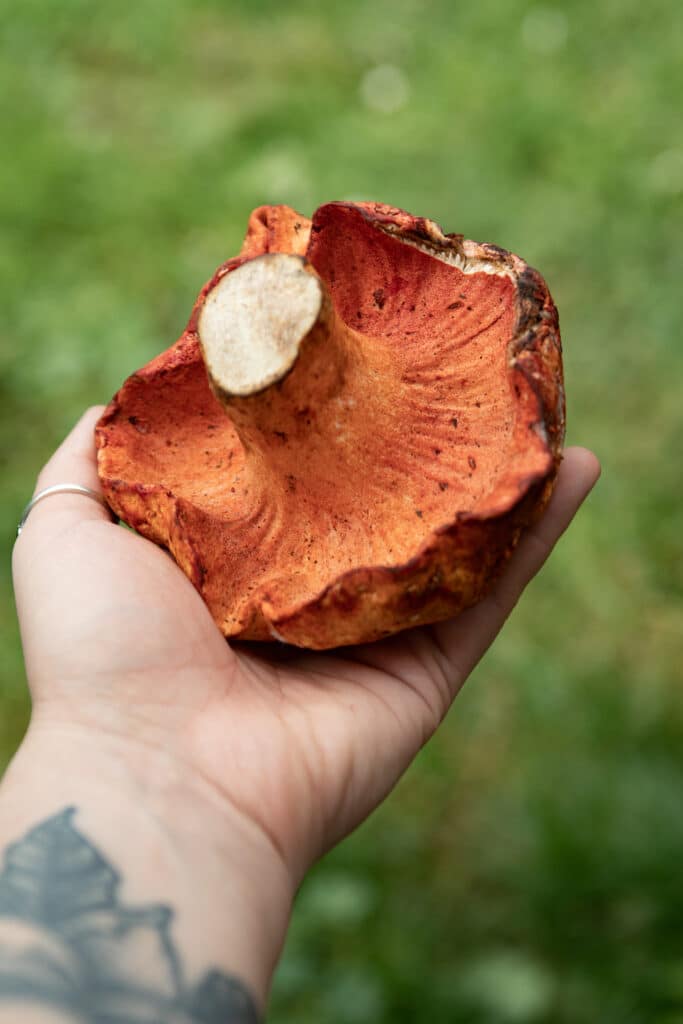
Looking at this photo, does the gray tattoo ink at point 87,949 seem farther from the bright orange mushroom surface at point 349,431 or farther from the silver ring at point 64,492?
the silver ring at point 64,492

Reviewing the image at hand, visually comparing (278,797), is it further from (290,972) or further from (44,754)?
(290,972)

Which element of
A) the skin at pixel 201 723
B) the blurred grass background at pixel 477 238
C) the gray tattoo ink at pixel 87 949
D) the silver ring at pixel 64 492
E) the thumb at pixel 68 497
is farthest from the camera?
the blurred grass background at pixel 477 238

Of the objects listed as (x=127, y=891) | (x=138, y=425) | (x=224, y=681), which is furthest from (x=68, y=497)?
(x=127, y=891)

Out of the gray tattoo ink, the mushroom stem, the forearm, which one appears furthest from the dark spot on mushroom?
the gray tattoo ink

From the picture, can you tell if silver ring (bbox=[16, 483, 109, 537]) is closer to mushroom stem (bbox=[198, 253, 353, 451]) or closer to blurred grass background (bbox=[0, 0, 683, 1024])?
mushroom stem (bbox=[198, 253, 353, 451])

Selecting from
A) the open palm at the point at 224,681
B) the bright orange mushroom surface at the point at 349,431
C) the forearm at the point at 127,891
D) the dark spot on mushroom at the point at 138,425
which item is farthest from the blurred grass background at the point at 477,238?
the dark spot on mushroom at the point at 138,425

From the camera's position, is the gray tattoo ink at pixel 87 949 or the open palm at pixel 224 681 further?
the open palm at pixel 224 681

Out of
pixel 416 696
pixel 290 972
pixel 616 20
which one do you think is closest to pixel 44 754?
pixel 416 696
